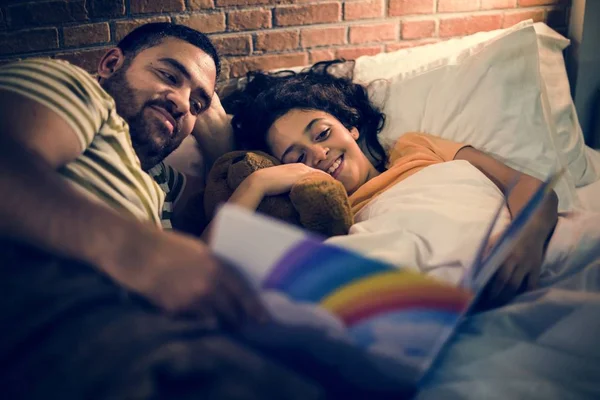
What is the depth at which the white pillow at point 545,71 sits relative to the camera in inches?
52.8

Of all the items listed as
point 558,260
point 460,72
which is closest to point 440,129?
point 460,72

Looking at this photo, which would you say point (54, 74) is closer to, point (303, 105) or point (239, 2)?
point (303, 105)

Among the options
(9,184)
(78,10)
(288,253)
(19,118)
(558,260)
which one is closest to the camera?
(288,253)

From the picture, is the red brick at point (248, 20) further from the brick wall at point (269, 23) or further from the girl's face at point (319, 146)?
the girl's face at point (319, 146)

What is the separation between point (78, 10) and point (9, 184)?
1204mm

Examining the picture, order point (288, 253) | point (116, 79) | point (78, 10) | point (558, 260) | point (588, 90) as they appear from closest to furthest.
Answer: point (288, 253)
point (558, 260)
point (116, 79)
point (78, 10)
point (588, 90)

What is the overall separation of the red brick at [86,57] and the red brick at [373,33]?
859 millimetres

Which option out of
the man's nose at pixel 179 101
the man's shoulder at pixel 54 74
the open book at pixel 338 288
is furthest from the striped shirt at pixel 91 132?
the open book at pixel 338 288

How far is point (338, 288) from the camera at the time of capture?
0.43 metres

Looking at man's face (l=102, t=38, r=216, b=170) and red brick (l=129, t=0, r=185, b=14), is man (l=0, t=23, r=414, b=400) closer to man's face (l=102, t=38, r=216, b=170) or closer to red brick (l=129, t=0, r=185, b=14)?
man's face (l=102, t=38, r=216, b=170)

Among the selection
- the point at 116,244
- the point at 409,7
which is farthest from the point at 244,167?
the point at 409,7

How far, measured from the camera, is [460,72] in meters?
1.35

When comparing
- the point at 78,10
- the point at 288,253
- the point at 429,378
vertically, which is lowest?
the point at 429,378

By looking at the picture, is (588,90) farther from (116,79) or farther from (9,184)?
(9,184)
